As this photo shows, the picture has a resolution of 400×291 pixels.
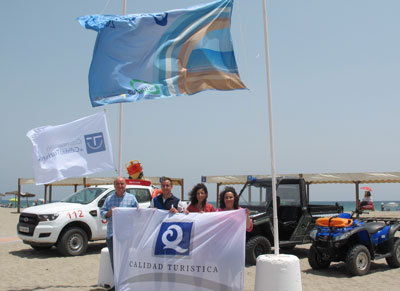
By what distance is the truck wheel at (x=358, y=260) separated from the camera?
26.7ft

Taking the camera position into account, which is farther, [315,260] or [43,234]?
[43,234]

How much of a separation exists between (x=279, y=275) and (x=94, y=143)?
4823 mm

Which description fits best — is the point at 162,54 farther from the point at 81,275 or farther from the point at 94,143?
the point at 81,275

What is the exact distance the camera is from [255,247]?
9.23 meters

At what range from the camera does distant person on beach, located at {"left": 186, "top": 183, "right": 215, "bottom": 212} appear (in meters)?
6.41

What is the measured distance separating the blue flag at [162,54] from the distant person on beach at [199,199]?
6.10 feet

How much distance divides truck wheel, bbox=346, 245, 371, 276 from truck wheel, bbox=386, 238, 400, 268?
885 millimetres

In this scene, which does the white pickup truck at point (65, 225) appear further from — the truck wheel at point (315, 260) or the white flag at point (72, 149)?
the truck wheel at point (315, 260)


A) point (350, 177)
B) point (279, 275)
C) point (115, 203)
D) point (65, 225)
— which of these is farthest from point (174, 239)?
point (350, 177)

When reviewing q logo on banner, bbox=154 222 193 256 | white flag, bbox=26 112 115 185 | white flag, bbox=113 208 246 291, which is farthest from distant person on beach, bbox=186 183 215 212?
white flag, bbox=26 112 115 185

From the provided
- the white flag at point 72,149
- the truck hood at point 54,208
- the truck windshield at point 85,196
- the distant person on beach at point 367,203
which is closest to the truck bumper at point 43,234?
the truck hood at point 54,208

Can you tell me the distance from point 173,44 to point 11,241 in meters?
9.83

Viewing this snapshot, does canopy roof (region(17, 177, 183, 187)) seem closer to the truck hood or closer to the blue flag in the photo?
the truck hood

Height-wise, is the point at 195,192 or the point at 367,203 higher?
the point at 195,192
